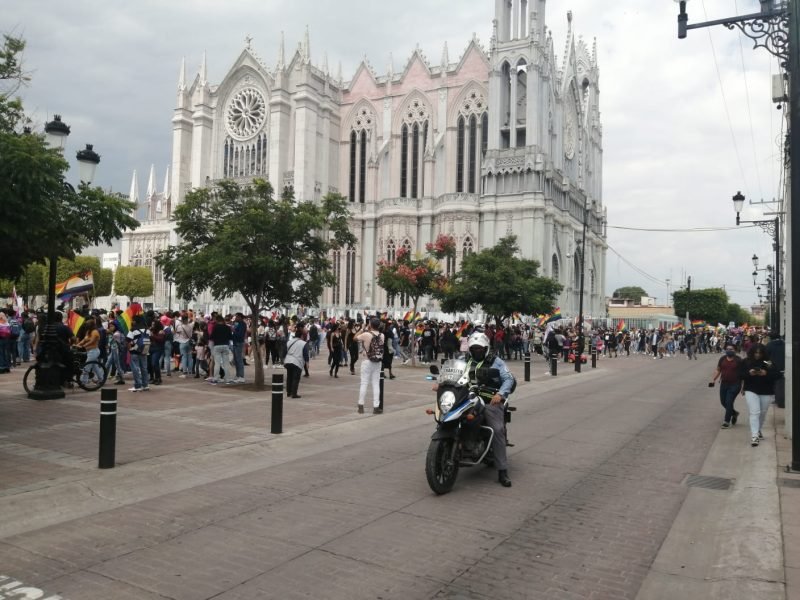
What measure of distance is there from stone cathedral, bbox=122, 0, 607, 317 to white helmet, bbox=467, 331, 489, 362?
1619 inches

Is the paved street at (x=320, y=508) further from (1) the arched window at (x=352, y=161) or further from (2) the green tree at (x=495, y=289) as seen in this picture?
(1) the arched window at (x=352, y=161)

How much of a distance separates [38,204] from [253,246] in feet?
20.2

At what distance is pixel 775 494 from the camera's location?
6.88 meters

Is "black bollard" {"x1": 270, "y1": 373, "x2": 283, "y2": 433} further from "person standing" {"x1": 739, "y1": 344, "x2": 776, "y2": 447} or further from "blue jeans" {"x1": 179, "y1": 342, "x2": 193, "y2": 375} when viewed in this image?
"blue jeans" {"x1": 179, "y1": 342, "x2": 193, "y2": 375}

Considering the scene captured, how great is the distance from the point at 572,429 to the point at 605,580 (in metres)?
6.37

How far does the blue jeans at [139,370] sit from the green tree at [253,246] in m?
2.14

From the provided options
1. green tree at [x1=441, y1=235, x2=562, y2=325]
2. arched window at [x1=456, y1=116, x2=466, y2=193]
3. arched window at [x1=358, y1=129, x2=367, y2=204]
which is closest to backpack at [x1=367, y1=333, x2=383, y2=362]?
green tree at [x1=441, y1=235, x2=562, y2=325]

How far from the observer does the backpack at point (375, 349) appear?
11961 millimetres

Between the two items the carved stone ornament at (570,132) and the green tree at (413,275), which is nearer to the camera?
the green tree at (413,275)

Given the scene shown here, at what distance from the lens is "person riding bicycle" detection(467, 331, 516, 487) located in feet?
22.9

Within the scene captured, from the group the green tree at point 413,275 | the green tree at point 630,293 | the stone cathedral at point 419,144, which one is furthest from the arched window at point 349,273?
the green tree at point 630,293

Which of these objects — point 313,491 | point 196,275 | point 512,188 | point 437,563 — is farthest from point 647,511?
point 512,188

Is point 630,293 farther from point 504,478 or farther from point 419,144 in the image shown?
point 504,478

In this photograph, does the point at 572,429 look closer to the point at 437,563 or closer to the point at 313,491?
the point at 313,491
